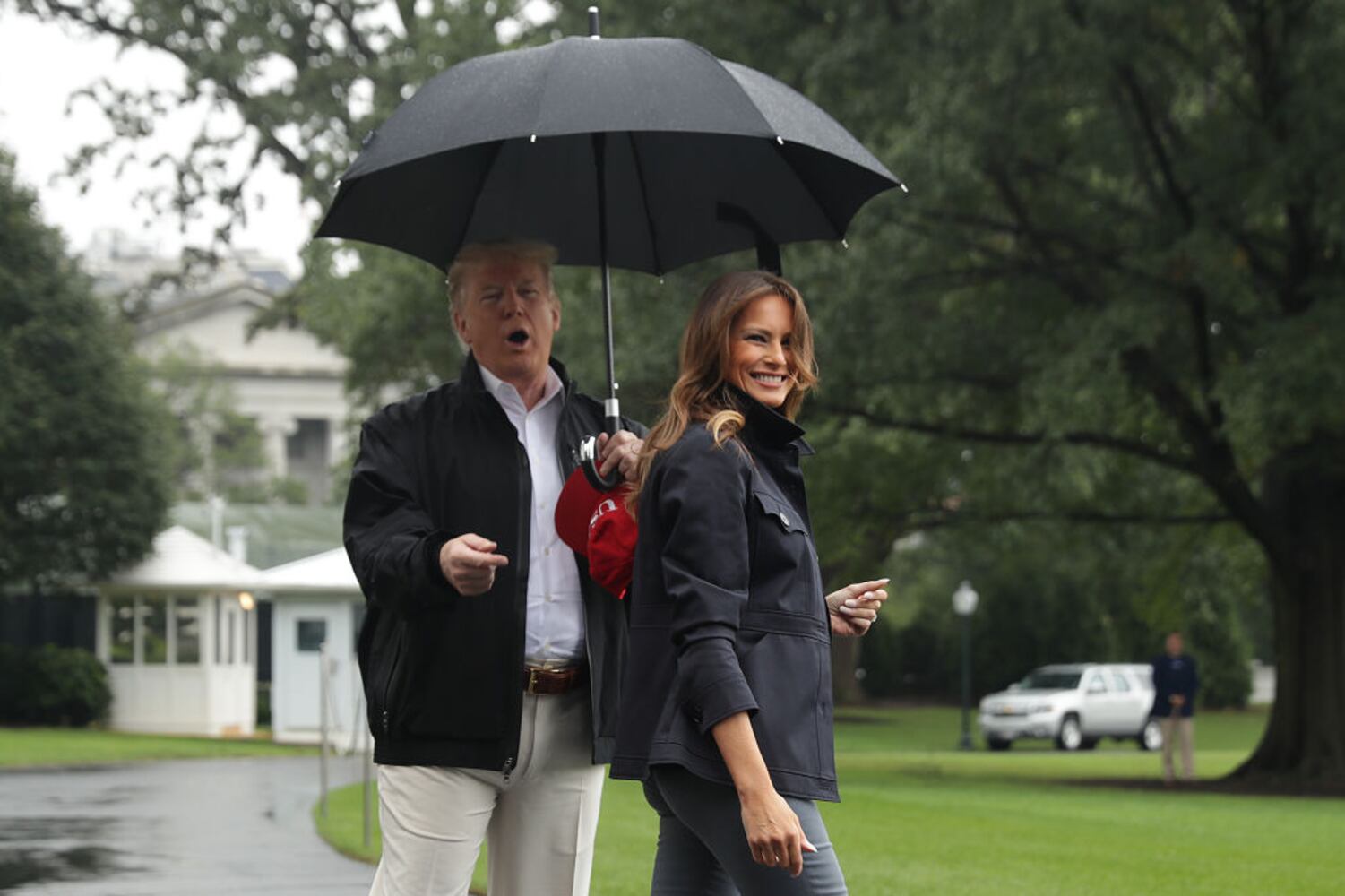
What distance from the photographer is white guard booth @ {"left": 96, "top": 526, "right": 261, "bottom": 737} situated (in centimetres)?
3797

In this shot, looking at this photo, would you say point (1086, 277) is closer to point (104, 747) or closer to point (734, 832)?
point (104, 747)

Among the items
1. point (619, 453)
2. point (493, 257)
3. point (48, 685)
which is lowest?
point (48, 685)

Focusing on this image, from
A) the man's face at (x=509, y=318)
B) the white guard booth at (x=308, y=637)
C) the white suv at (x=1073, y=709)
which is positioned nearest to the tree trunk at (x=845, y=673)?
the white suv at (x=1073, y=709)

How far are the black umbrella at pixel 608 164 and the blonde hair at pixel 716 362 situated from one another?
2.39ft

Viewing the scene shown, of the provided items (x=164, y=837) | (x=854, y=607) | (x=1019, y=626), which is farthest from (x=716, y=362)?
(x=1019, y=626)

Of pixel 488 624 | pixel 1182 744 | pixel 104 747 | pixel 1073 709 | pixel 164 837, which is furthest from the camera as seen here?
pixel 1073 709

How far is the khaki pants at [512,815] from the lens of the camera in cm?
478

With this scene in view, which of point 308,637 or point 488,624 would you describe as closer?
point 488,624

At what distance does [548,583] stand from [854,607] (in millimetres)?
727

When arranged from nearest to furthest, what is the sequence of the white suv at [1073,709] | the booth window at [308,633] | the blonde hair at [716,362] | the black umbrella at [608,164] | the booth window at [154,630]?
1. the blonde hair at [716,362]
2. the black umbrella at [608,164]
3. the booth window at [308,633]
4. the booth window at [154,630]
5. the white suv at [1073,709]

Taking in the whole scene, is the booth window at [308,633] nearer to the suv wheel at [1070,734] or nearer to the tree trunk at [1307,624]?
the suv wheel at [1070,734]

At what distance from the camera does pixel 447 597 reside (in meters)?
4.62

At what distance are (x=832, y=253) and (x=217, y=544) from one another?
81.4 feet

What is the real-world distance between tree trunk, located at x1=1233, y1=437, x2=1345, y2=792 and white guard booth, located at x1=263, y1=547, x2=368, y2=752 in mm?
17196
